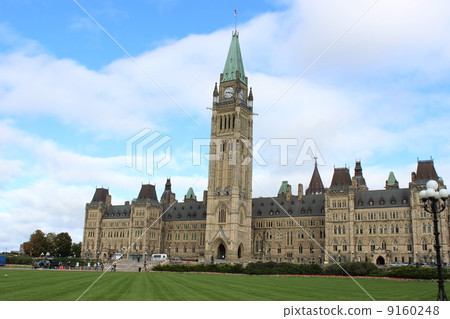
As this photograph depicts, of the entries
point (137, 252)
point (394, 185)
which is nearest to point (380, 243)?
point (394, 185)

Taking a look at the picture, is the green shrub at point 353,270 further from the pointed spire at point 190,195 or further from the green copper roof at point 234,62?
the pointed spire at point 190,195

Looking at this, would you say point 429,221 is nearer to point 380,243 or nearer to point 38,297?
point 380,243

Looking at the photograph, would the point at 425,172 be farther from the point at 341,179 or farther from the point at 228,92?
the point at 228,92

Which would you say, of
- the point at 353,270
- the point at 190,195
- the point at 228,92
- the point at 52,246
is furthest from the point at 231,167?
the point at 52,246

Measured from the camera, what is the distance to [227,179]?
109438mm

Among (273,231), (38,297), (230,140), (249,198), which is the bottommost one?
(38,297)

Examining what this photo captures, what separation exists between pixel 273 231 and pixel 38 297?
9823cm

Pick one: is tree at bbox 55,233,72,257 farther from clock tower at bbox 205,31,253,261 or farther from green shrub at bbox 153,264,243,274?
green shrub at bbox 153,264,243,274

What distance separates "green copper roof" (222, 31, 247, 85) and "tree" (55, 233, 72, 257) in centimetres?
6675

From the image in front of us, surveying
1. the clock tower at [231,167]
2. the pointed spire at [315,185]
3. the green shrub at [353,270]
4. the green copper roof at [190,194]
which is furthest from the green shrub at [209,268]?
the green copper roof at [190,194]

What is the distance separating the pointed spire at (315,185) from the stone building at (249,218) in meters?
0.33

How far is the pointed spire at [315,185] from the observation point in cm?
14262

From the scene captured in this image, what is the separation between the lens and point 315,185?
144625 millimetres
